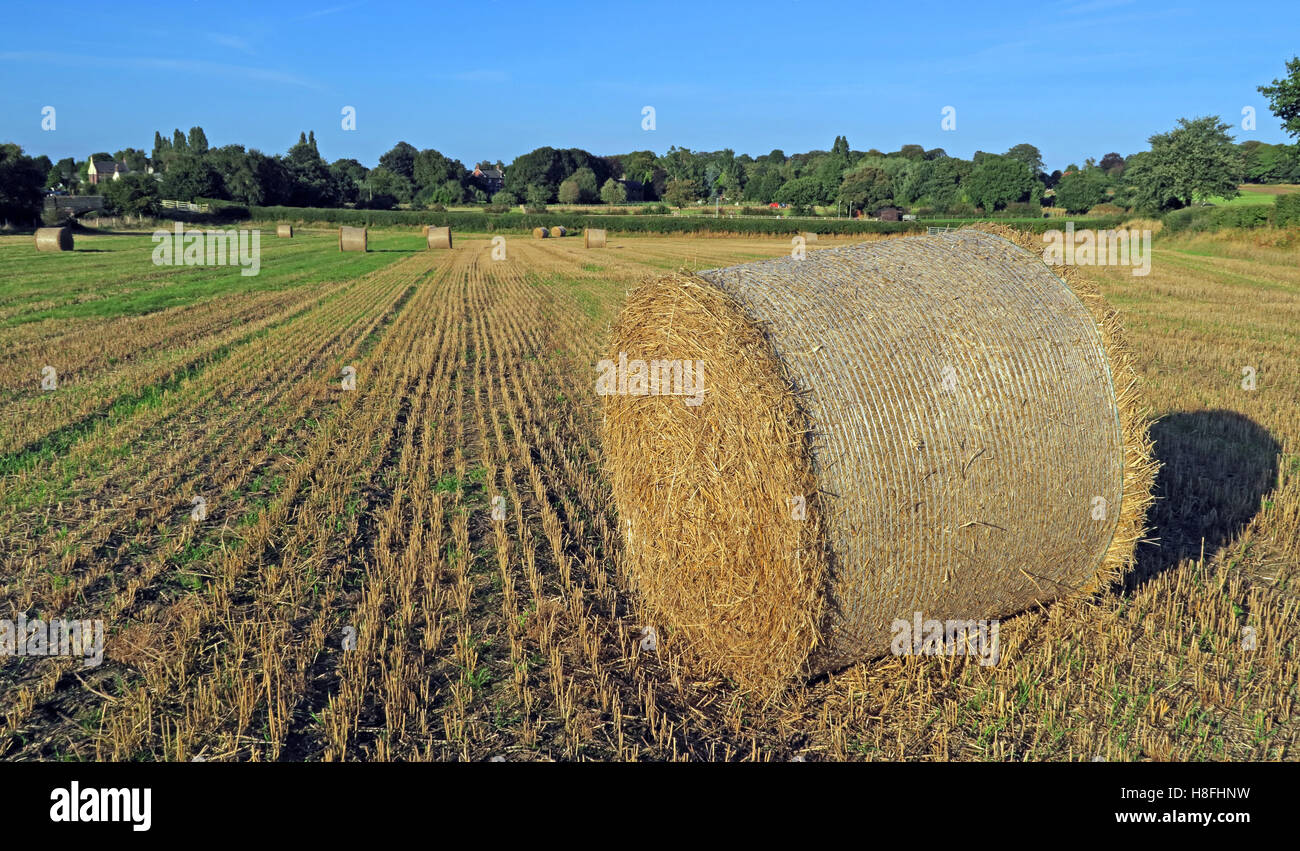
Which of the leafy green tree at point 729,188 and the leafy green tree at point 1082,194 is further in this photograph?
the leafy green tree at point 729,188

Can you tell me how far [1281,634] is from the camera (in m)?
5.67

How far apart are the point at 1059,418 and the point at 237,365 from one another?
13418 millimetres

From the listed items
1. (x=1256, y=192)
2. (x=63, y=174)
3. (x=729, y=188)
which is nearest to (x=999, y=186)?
(x=1256, y=192)

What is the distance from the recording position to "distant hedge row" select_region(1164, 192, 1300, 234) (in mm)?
36031

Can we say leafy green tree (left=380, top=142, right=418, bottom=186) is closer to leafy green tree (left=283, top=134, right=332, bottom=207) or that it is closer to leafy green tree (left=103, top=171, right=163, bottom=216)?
leafy green tree (left=283, top=134, right=332, bottom=207)

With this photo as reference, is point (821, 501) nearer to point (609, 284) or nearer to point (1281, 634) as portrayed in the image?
point (1281, 634)

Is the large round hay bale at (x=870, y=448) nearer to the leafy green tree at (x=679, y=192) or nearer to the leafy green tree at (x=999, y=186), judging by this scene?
the leafy green tree at (x=999, y=186)

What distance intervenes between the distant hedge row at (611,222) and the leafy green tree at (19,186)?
23.6m

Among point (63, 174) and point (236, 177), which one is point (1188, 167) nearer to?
point (236, 177)

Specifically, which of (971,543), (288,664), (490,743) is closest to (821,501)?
(971,543)

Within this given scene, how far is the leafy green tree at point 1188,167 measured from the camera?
5319cm

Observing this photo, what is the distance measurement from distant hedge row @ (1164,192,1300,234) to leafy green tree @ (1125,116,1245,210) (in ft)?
31.7

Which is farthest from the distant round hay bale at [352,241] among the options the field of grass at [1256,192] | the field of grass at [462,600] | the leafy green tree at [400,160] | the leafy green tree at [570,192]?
the leafy green tree at [400,160]

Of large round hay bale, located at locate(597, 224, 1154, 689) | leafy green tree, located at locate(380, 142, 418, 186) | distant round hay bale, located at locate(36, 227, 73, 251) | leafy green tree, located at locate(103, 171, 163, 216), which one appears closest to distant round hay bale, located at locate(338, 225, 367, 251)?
distant round hay bale, located at locate(36, 227, 73, 251)
